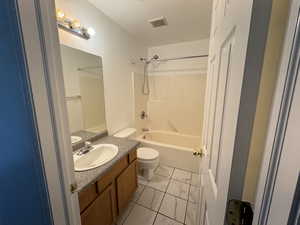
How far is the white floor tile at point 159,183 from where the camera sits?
80.1 inches

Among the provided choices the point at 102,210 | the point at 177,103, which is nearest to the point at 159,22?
the point at 177,103

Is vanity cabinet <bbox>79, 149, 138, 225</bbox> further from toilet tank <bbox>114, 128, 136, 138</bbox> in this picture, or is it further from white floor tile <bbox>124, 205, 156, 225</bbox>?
toilet tank <bbox>114, 128, 136, 138</bbox>

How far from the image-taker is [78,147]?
1.52m

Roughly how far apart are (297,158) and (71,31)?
5.95ft

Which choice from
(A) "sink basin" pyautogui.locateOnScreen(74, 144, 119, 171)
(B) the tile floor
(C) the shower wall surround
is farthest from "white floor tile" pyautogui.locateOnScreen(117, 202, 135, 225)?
(C) the shower wall surround

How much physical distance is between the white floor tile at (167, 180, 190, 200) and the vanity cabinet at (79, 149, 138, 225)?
25.2 inches

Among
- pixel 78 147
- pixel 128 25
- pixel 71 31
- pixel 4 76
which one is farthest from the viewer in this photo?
pixel 128 25

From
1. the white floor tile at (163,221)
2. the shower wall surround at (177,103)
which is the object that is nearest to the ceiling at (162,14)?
the shower wall surround at (177,103)

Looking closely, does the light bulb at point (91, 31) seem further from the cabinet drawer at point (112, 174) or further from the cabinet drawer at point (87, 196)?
the cabinet drawer at point (87, 196)

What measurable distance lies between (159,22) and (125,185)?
2.29m

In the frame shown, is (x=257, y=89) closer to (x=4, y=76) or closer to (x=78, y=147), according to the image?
(x=4, y=76)

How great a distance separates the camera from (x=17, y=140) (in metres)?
0.53

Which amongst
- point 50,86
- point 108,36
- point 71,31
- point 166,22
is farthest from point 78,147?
point 166,22

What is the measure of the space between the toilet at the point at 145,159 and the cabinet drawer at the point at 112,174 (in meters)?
0.61
